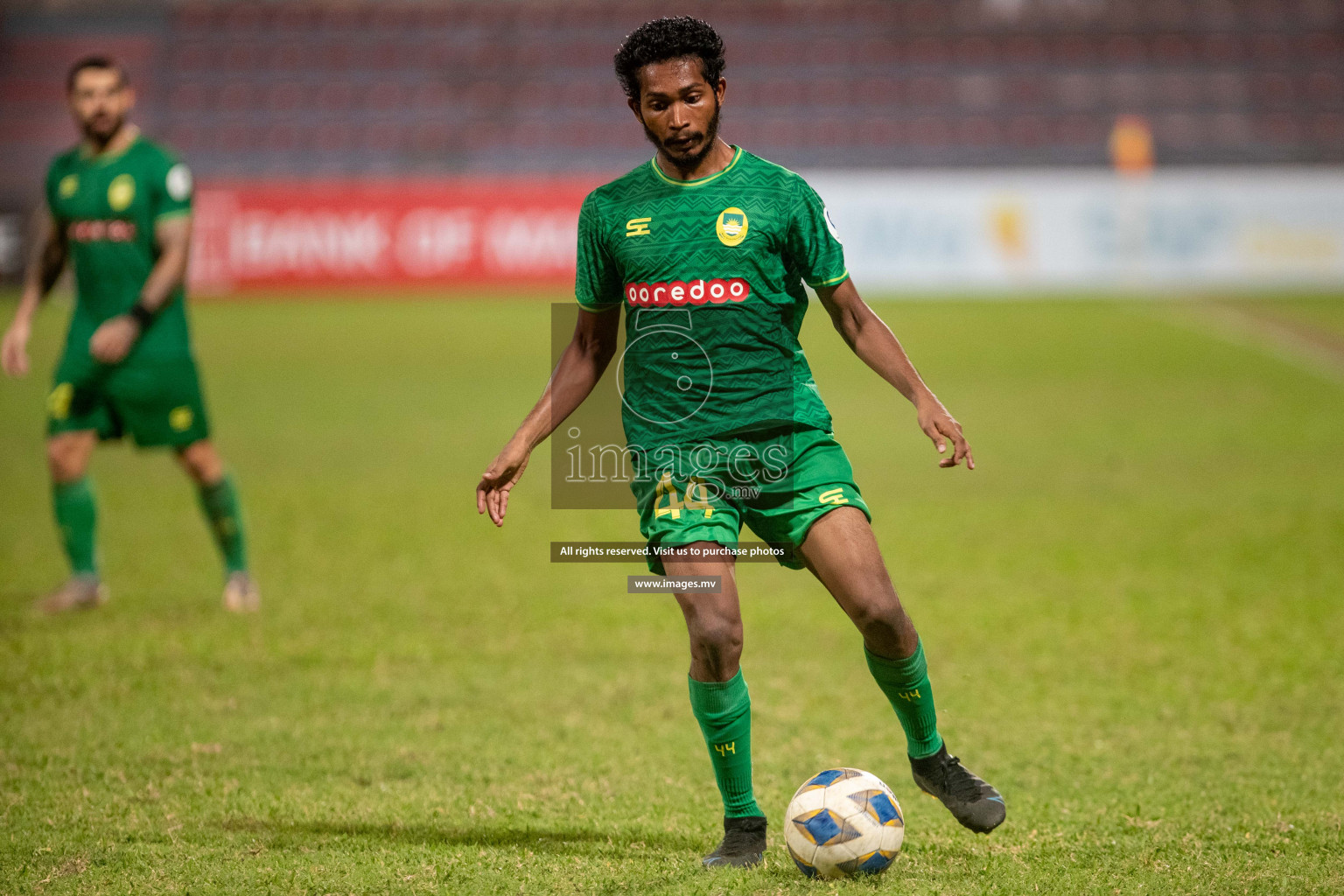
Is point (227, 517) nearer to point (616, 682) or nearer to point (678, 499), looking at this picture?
point (616, 682)

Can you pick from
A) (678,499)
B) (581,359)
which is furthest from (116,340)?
(678,499)

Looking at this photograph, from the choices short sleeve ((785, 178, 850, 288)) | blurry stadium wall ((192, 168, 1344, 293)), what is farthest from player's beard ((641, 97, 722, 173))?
blurry stadium wall ((192, 168, 1344, 293))

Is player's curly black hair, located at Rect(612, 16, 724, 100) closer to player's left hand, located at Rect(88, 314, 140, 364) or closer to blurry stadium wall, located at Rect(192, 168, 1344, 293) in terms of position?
player's left hand, located at Rect(88, 314, 140, 364)

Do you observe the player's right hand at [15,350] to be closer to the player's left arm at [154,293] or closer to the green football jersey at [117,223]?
the green football jersey at [117,223]

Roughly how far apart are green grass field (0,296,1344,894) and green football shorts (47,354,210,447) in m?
0.89

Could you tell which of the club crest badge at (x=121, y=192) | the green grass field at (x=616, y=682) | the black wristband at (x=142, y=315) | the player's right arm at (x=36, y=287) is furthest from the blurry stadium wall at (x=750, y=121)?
the black wristband at (x=142, y=315)

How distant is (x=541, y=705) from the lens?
5.50m

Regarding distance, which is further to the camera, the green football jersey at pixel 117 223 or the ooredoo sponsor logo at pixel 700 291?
the green football jersey at pixel 117 223

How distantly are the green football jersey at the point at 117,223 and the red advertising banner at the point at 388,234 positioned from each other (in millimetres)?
19215

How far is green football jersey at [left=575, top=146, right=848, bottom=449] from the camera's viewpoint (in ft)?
12.1

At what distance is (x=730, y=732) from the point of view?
378cm

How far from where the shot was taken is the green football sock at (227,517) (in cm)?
704

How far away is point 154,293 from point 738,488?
3.85m

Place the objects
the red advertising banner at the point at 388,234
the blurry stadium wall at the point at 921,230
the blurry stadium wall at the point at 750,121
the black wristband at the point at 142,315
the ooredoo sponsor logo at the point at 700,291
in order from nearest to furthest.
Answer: the ooredoo sponsor logo at the point at 700,291 → the black wristband at the point at 142,315 → the blurry stadium wall at the point at 921,230 → the blurry stadium wall at the point at 750,121 → the red advertising banner at the point at 388,234
